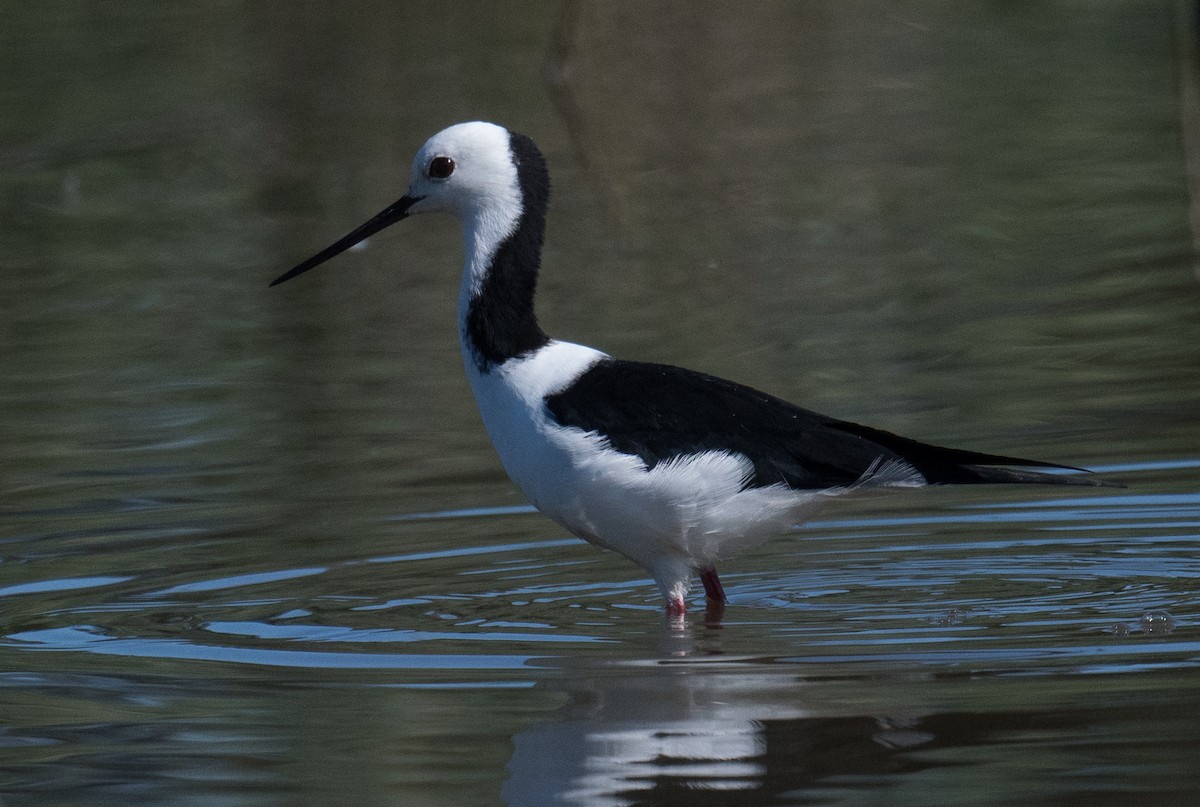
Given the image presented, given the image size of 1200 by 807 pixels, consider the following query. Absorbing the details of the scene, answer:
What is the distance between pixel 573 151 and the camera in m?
16.2

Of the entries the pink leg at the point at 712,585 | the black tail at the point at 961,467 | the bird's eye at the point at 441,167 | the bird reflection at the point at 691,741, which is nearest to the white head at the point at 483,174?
the bird's eye at the point at 441,167

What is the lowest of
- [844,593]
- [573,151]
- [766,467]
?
[844,593]

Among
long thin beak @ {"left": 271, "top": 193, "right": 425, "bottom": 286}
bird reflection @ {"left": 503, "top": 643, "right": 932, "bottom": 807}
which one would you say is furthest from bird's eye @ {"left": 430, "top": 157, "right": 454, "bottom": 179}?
bird reflection @ {"left": 503, "top": 643, "right": 932, "bottom": 807}

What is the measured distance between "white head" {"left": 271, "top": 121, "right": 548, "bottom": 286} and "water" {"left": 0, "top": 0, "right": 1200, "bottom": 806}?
3.88ft

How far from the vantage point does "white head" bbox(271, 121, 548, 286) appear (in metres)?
7.14

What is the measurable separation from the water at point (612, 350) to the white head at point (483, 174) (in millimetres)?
1182

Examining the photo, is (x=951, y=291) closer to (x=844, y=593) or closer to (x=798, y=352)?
(x=798, y=352)

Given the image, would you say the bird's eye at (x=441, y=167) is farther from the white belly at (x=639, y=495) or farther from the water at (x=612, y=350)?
the water at (x=612, y=350)

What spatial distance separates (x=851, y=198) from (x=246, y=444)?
6.00 metres

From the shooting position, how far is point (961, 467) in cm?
629

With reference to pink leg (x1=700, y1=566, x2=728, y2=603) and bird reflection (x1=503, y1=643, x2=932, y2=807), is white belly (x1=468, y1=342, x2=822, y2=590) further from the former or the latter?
bird reflection (x1=503, y1=643, x2=932, y2=807)

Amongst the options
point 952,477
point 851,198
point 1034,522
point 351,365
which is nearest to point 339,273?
point 351,365

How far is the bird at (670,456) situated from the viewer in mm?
6379

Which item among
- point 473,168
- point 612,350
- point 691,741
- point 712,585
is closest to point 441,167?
point 473,168
